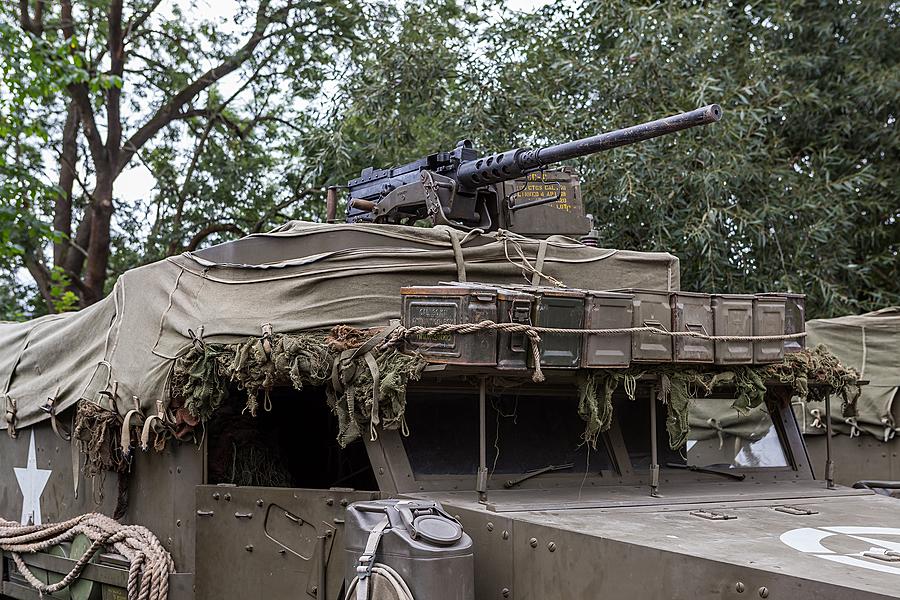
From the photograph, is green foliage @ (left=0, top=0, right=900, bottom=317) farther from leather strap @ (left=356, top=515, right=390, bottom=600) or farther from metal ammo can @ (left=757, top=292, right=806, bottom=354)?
leather strap @ (left=356, top=515, right=390, bottom=600)

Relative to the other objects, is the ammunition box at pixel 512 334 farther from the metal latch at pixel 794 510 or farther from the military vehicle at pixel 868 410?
the military vehicle at pixel 868 410

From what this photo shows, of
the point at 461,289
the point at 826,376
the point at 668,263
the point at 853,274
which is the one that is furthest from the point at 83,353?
the point at 853,274

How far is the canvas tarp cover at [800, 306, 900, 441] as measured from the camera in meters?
8.98

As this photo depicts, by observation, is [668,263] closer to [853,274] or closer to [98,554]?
[98,554]

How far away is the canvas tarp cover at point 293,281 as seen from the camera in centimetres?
512

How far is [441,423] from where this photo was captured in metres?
5.09

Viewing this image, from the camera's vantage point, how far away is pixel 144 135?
623 inches

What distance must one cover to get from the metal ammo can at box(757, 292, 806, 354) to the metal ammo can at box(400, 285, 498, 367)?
1.73 metres

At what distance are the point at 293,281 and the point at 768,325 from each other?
2.29 metres

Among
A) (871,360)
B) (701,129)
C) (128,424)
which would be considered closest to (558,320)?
(128,424)

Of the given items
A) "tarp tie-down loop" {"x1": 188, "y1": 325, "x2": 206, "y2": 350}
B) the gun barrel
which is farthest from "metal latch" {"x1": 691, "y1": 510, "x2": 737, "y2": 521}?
"tarp tie-down loop" {"x1": 188, "y1": 325, "x2": 206, "y2": 350}

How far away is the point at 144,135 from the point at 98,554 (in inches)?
428

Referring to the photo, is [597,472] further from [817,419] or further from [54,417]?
[817,419]

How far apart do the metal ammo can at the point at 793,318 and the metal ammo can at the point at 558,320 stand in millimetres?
1261
